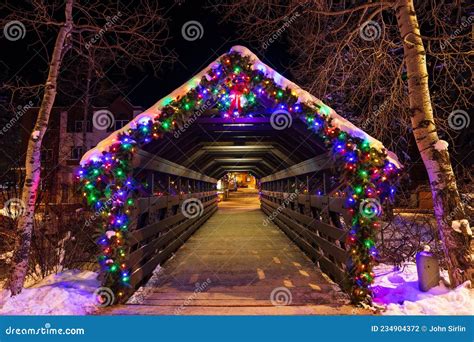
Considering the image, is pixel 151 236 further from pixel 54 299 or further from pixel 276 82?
pixel 276 82

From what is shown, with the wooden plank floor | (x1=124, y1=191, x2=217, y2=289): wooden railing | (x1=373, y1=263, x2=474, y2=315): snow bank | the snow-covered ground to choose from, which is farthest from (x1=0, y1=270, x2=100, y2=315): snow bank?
(x1=373, y1=263, x2=474, y2=315): snow bank

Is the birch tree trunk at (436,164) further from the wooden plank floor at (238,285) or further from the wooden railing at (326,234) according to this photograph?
the wooden plank floor at (238,285)

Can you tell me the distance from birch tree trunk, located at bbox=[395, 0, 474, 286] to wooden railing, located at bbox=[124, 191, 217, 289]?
469 cm

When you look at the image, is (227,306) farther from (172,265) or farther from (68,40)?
(68,40)

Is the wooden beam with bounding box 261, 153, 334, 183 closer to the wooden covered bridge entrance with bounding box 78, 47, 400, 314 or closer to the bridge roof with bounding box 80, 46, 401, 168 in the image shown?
the wooden covered bridge entrance with bounding box 78, 47, 400, 314

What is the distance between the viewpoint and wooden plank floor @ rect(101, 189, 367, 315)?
5168 millimetres

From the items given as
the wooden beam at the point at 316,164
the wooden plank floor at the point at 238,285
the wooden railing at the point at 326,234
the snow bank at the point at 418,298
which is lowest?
the wooden plank floor at the point at 238,285

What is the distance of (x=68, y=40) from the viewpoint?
21.2 feet

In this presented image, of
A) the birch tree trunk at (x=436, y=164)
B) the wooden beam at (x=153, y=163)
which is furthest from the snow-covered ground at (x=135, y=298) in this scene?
the wooden beam at (x=153, y=163)

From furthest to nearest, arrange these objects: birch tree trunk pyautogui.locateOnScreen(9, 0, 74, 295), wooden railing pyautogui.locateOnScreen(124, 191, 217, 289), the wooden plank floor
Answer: wooden railing pyautogui.locateOnScreen(124, 191, 217, 289)
birch tree trunk pyautogui.locateOnScreen(9, 0, 74, 295)
the wooden plank floor

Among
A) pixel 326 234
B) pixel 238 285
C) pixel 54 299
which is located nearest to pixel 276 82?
pixel 326 234

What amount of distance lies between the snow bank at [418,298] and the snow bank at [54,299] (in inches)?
160

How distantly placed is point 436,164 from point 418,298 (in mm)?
2040

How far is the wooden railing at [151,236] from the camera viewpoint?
5.96 metres
